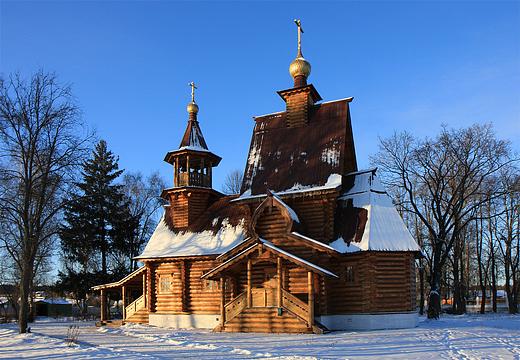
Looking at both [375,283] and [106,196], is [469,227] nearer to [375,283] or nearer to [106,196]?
[375,283]

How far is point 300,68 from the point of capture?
27.2 m

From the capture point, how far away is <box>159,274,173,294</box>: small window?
25.9m

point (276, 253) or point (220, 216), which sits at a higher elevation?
point (220, 216)

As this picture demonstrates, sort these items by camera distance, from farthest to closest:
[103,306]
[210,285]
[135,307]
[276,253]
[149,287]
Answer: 1. [103,306]
2. [135,307]
3. [149,287]
4. [210,285]
5. [276,253]

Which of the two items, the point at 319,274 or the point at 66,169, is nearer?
the point at 319,274

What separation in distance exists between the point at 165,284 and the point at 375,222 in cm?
1157

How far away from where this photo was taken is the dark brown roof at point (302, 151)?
2372 centimetres

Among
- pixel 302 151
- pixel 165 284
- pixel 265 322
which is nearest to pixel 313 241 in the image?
pixel 265 322

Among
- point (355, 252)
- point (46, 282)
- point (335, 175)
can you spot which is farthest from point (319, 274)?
point (46, 282)

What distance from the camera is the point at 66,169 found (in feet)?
73.1

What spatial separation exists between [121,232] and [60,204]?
58.1 ft

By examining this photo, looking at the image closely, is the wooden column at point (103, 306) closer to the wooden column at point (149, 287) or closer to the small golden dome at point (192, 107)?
the wooden column at point (149, 287)

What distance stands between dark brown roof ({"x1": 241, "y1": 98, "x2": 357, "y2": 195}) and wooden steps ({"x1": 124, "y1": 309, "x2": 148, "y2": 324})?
8931 mm

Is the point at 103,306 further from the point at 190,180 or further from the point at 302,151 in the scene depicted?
the point at 302,151
